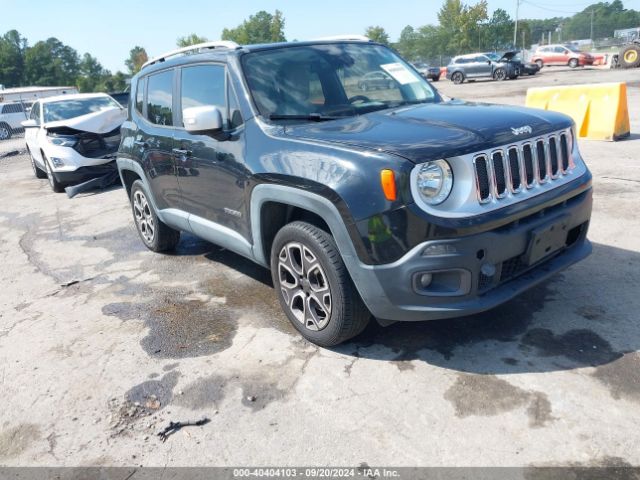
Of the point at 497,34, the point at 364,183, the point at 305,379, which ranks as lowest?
the point at 305,379

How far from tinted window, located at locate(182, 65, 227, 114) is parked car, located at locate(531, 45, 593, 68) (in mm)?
35759

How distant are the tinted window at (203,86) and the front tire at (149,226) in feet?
4.46

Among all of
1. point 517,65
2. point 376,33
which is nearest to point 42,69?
point 376,33

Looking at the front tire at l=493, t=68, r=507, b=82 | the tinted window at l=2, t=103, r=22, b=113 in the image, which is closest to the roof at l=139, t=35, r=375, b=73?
the tinted window at l=2, t=103, r=22, b=113

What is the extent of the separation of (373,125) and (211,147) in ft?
4.36

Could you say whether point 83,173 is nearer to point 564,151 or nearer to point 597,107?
point 564,151

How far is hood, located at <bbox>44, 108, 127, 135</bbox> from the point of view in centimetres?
962

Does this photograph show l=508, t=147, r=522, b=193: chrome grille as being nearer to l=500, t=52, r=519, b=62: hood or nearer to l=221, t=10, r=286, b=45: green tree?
l=500, t=52, r=519, b=62: hood

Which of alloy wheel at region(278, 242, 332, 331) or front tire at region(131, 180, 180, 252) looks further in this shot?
front tire at region(131, 180, 180, 252)

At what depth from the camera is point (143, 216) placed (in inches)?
228

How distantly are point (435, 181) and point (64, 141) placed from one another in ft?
28.9

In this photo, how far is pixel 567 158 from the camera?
11.5ft

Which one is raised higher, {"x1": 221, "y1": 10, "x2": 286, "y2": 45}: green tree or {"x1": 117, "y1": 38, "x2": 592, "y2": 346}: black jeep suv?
{"x1": 221, "y1": 10, "x2": 286, "y2": 45}: green tree

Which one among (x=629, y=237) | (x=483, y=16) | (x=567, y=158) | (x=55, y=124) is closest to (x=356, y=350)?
(x=567, y=158)
